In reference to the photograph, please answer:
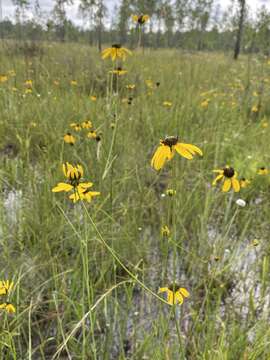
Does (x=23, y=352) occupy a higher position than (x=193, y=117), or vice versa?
(x=193, y=117)

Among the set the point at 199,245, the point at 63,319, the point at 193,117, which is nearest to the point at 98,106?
the point at 193,117

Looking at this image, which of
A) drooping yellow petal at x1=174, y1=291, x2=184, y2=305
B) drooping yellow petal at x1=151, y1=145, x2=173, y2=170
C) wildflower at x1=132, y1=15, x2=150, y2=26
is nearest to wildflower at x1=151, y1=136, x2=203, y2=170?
drooping yellow petal at x1=151, y1=145, x2=173, y2=170

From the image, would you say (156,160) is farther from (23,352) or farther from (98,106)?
(98,106)

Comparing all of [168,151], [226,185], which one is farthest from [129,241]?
[168,151]

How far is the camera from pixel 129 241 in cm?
126

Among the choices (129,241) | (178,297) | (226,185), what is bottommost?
(129,241)

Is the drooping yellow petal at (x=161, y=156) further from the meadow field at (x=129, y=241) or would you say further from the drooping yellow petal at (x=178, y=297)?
the drooping yellow petal at (x=178, y=297)

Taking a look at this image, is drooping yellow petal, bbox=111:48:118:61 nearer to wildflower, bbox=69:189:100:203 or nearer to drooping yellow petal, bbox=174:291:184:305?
wildflower, bbox=69:189:100:203

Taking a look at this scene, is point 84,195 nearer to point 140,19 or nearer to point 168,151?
point 168,151

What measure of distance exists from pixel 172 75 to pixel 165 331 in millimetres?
3683

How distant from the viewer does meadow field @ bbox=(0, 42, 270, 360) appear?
85 centimetres

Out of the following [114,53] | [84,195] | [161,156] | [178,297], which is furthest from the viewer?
[114,53]

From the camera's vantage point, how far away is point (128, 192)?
162cm

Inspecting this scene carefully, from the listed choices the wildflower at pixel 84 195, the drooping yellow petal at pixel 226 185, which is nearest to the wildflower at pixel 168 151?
the wildflower at pixel 84 195
